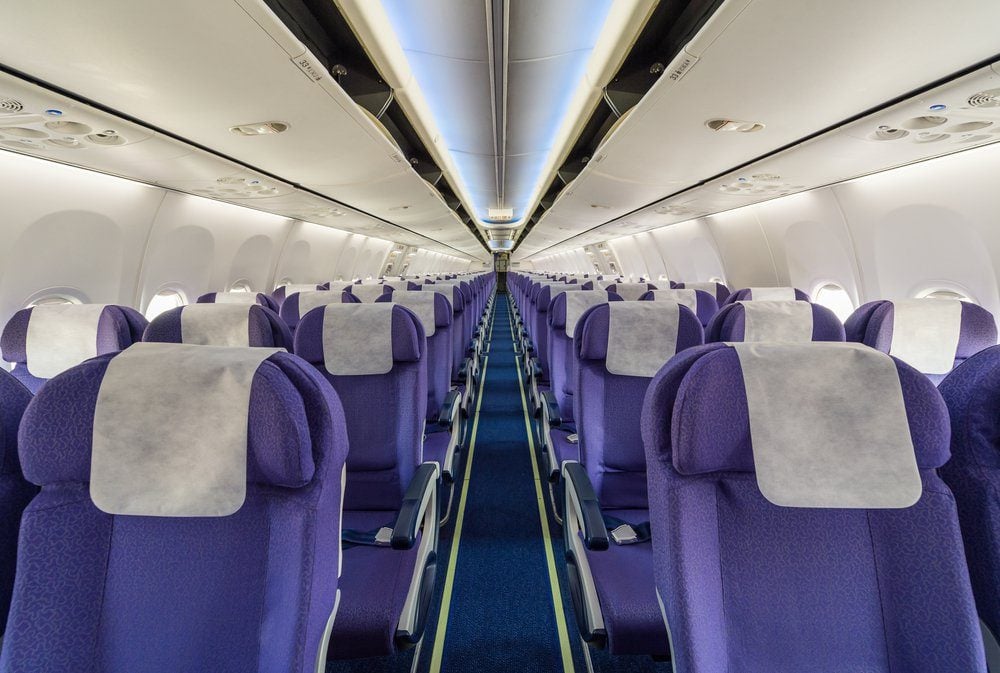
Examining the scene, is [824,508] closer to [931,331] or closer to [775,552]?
[775,552]

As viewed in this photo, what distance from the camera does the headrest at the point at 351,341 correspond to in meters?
2.21

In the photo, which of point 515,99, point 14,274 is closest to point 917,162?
point 515,99

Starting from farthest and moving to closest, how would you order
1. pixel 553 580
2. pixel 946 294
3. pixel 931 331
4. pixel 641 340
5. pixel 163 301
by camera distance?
pixel 163 301 < pixel 946 294 < pixel 931 331 < pixel 553 580 < pixel 641 340

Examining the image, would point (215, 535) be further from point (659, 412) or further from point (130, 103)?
point (130, 103)

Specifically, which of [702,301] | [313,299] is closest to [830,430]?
[313,299]

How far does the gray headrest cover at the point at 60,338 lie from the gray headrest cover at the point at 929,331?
5540mm

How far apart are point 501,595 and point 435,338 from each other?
6.46ft

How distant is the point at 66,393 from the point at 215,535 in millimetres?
465

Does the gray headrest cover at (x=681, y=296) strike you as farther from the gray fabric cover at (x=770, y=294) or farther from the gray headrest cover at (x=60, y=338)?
the gray headrest cover at (x=60, y=338)

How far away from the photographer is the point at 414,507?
6.01 ft

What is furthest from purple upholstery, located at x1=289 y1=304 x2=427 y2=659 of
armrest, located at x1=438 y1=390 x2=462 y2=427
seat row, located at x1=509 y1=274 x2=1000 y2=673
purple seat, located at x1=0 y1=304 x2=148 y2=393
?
purple seat, located at x1=0 y1=304 x2=148 y2=393

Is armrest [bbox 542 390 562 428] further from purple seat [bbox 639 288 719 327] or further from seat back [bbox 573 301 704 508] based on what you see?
purple seat [bbox 639 288 719 327]

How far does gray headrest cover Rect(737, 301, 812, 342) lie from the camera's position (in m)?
2.62

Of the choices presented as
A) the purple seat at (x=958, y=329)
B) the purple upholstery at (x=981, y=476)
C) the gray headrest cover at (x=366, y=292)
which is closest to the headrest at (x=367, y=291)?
the gray headrest cover at (x=366, y=292)
